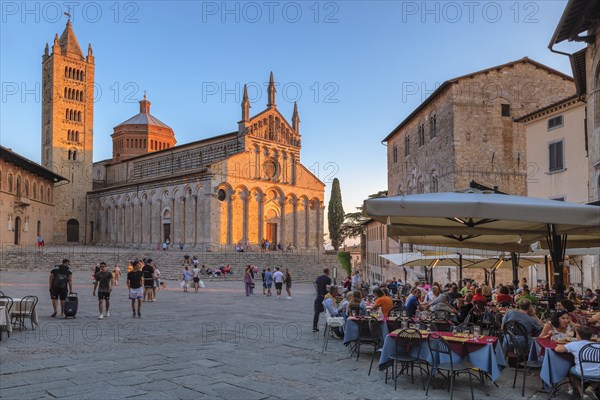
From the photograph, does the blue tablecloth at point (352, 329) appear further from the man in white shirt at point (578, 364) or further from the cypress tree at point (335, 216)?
the cypress tree at point (335, 216)

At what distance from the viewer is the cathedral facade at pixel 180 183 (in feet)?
155

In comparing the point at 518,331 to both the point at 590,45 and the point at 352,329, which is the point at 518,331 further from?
the point at 590,45

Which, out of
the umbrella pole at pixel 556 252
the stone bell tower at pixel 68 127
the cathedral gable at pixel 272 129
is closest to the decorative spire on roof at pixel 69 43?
the stone bell tower at pixel 68 127

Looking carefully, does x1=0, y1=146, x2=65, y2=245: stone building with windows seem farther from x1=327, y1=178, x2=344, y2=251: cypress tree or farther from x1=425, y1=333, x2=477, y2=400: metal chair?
x1=425, y1=333, x2=477, y2=400: metal chair

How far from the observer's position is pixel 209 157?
53.0m

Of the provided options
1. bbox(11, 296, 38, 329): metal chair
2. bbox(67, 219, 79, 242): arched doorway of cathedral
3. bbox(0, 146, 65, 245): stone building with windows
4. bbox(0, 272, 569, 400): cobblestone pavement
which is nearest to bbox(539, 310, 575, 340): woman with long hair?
bbox(0, 272, 569, 400): cobblestone pavement

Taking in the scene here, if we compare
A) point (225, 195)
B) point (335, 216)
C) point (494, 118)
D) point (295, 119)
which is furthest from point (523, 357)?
point (335, 216)

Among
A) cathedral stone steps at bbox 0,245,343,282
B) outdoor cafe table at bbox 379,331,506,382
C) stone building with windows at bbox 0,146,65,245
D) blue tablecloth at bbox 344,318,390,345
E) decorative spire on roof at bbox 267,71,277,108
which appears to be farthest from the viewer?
decorative spire on roof at bbox 267,71,277,108

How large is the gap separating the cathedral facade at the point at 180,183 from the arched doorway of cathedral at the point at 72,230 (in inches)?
4.4

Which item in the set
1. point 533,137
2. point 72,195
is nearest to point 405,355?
point 533,137

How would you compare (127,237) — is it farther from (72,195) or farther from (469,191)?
(469,191)

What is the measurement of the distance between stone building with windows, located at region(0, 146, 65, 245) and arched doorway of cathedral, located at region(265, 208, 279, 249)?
2086cm

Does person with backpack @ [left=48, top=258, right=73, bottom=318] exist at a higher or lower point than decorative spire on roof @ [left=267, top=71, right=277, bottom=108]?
lower

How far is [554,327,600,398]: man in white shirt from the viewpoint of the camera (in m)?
5.80
